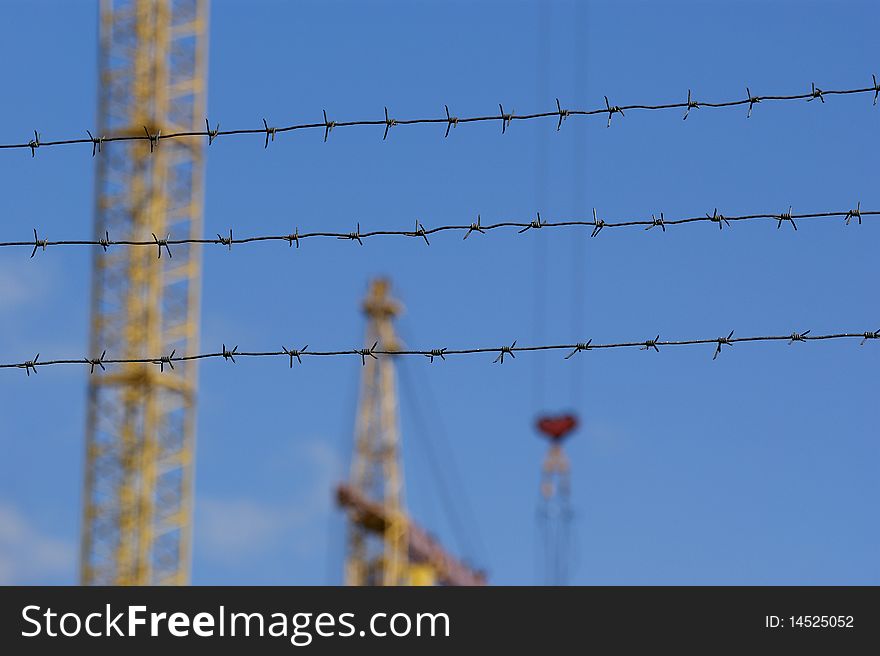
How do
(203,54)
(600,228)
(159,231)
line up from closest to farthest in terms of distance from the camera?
(600,228)
(159,231)
(203,54)

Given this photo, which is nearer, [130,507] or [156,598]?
[156,598]

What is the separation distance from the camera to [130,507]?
5684 cm

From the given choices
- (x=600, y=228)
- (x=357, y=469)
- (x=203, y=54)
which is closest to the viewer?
(x=600, y=228)

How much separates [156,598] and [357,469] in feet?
195

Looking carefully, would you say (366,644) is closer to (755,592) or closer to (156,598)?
(156,598)

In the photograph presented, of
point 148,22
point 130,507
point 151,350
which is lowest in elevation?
point 130,507

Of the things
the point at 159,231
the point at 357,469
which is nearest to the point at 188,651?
the point at 159,231

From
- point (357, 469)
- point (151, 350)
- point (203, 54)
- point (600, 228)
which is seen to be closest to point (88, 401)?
point (151, 350)

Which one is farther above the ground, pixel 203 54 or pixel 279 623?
pixel 203 54

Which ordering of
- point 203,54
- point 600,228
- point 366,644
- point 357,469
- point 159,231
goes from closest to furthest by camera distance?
point 600,228 → point 366,644 → point 159,231 → point 203,54 → point 357,469

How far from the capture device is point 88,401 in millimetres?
57656

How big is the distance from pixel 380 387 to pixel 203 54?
24328mm

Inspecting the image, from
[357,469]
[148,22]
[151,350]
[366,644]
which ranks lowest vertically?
[366,644]

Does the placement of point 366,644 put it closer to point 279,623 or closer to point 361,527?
point 279,623
